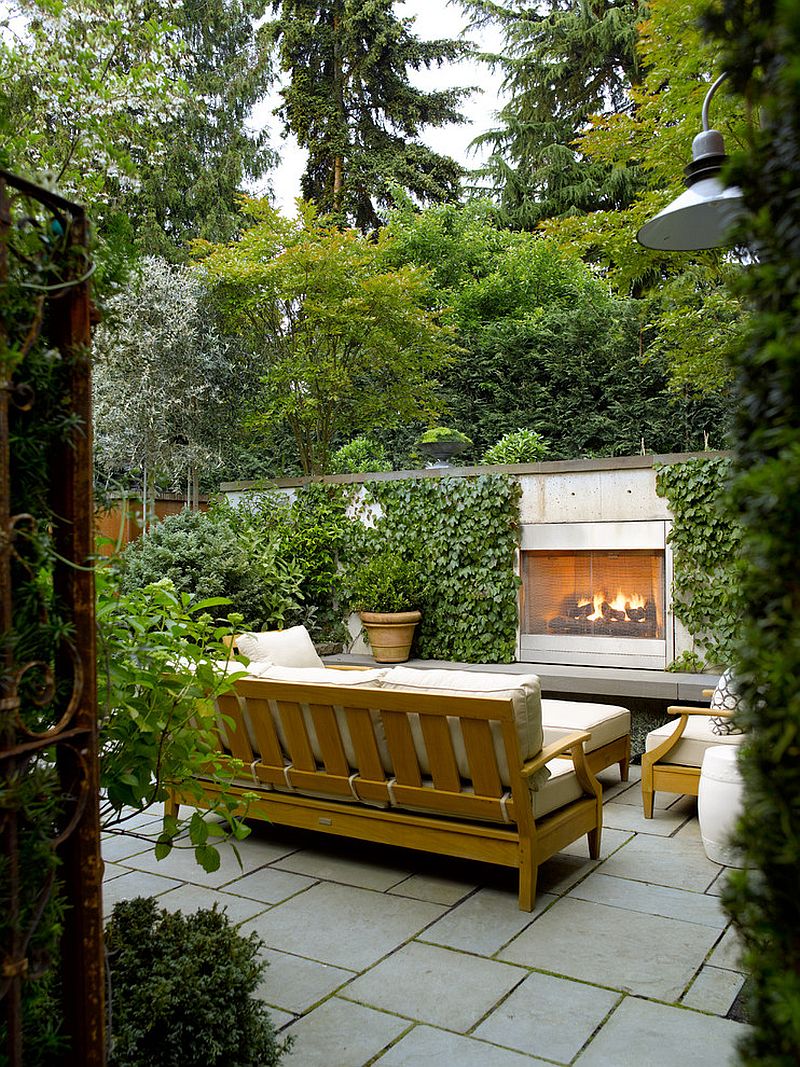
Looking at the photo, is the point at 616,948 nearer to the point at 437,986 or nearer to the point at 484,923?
the point at 484,923

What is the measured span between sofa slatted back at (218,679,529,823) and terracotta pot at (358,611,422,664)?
10.8 ft

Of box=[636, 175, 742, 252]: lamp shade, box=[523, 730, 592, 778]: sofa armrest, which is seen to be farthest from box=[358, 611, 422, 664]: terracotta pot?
box=[636, 175, 742, 252]: lamp shade

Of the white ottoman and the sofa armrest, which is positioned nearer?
the sofa armrest

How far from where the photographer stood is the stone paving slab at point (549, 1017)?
7.80 ft

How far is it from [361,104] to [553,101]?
11.2 ft

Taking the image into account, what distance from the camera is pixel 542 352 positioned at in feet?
40.2

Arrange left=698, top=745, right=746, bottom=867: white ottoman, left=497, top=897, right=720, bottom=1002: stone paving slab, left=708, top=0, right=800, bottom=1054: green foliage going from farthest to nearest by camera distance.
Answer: left=698, top=745, right=746, bottom=867: white ottoman → left=497, top=897, right=720, bottom=1002: stone paving slab → left=708, top=0, right=800, bottom=1054: green foliage

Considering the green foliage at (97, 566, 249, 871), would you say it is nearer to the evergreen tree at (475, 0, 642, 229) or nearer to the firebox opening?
the firebox opening

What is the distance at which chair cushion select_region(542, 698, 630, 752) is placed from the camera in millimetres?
4515

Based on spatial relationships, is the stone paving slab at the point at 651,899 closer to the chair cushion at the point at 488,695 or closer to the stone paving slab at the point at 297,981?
the chair cushion at the point at 488,695

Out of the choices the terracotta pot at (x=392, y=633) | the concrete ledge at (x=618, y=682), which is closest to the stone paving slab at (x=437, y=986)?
the concrete ledge at (x=618, y=682)

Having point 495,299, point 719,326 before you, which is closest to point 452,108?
point 495,299

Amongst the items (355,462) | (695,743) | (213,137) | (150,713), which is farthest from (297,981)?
(213,137)

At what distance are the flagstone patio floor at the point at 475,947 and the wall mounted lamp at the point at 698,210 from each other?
85.2 inches
